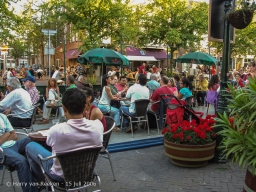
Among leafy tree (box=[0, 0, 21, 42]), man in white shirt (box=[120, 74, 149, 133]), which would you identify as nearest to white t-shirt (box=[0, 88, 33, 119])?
man in white shirt (box=[120, 74, 149, 133])

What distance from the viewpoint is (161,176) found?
405 cm

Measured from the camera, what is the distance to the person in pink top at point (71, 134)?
2441 millimetres

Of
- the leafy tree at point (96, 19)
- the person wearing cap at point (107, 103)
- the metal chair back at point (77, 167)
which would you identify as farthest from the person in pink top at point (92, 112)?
the leafy tree at point (96, 19)

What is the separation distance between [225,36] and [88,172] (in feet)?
10.7

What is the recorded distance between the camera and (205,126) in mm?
4332

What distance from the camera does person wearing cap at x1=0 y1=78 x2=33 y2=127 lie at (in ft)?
16.3

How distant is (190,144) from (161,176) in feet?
2.24

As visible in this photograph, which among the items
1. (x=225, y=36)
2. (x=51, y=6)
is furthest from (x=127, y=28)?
(x=225, y=36)

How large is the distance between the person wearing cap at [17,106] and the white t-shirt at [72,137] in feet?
9.18

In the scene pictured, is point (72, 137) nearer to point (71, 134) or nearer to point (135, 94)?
point (71, 134)

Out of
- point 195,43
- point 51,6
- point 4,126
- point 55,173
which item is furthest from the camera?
point 195,43

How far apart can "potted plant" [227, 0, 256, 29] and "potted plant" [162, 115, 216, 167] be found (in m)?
1.71

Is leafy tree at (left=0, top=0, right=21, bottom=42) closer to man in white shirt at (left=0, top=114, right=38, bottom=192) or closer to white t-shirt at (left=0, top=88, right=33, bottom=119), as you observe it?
white t-shirt at (left=0, top=88, right=33, bottom=119)

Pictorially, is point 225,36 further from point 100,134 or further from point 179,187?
point 100,134
